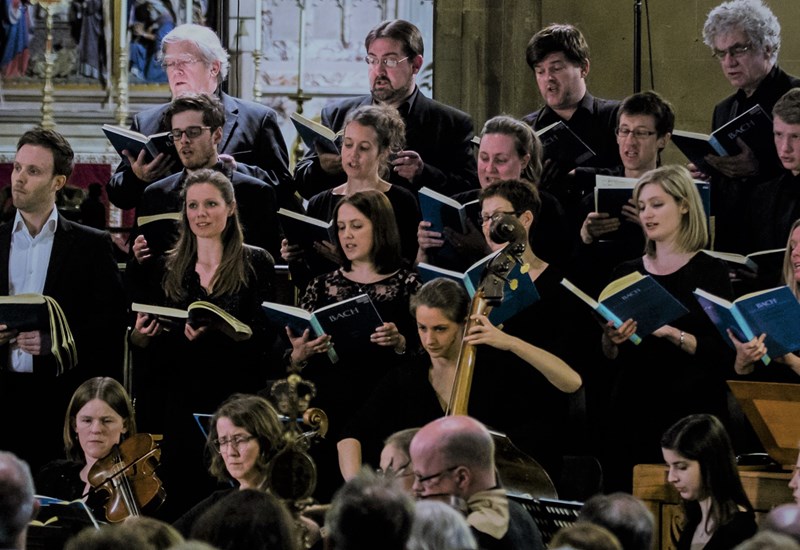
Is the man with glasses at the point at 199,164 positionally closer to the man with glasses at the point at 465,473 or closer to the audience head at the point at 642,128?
the audience head at the point at 642,128

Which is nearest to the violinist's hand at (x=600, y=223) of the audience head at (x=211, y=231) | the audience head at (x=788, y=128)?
the audience head at (x=788, y=128)

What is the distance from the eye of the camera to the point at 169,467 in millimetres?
6285

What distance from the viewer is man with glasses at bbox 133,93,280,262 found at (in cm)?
686

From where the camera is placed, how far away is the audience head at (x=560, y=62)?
7.05 m

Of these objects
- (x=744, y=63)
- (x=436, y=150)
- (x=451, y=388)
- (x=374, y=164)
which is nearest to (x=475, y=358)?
(x=451, y=388)

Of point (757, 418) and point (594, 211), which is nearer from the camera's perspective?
point (757, 418)

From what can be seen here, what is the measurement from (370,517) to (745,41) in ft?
13.7

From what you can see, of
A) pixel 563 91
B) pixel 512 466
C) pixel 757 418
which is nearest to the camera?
pixel 512 466

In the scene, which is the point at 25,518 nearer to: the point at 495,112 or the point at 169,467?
the point at 169,467

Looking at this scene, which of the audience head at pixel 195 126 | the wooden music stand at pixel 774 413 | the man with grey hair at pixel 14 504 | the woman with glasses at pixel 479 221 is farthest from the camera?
the audience head at pixel 195 126

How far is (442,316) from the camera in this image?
5.73m

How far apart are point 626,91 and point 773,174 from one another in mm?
2192


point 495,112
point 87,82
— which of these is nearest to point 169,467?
point 495,112

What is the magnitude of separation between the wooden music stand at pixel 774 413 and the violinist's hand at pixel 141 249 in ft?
7.96
